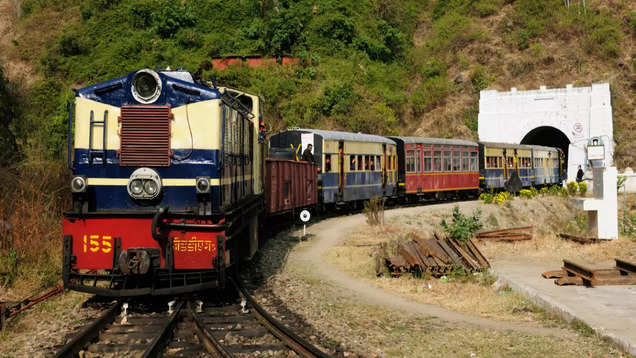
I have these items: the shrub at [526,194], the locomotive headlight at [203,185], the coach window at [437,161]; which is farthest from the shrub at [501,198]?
the locomotive headlight at [203,185]

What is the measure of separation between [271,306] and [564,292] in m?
5.32

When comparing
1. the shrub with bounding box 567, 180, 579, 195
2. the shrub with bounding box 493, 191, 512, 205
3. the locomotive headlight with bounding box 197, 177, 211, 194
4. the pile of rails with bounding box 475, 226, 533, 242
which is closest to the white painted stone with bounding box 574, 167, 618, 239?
the shrub with bounding box 493, 191, 512, 205

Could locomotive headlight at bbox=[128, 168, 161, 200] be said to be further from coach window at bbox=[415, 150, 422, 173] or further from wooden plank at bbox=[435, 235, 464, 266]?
coach window at bbox=[415, 150, 422, 173]

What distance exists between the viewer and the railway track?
6.10m

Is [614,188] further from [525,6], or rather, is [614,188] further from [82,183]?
[525,6]

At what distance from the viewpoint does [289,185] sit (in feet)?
53.6

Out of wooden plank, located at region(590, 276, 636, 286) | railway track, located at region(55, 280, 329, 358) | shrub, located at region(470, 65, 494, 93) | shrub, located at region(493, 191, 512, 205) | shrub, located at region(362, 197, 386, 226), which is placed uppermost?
shrub, located at region(470, 65, 494, 93)

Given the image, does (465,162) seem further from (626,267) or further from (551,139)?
(551,139)

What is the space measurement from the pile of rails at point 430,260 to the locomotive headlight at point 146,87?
21.0 feet

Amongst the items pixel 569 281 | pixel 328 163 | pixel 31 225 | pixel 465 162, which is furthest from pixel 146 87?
pixel 465 162

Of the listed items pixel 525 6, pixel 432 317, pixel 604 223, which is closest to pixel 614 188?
pixel 604 223

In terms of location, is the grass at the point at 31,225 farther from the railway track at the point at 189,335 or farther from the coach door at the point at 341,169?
the coach door at the point at 341,169

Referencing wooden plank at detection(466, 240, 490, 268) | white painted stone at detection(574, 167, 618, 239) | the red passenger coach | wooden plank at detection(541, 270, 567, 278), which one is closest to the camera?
wooden plank at detection(541, 270, 567, 278)

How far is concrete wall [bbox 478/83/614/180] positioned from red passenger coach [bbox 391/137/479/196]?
43.6ft
